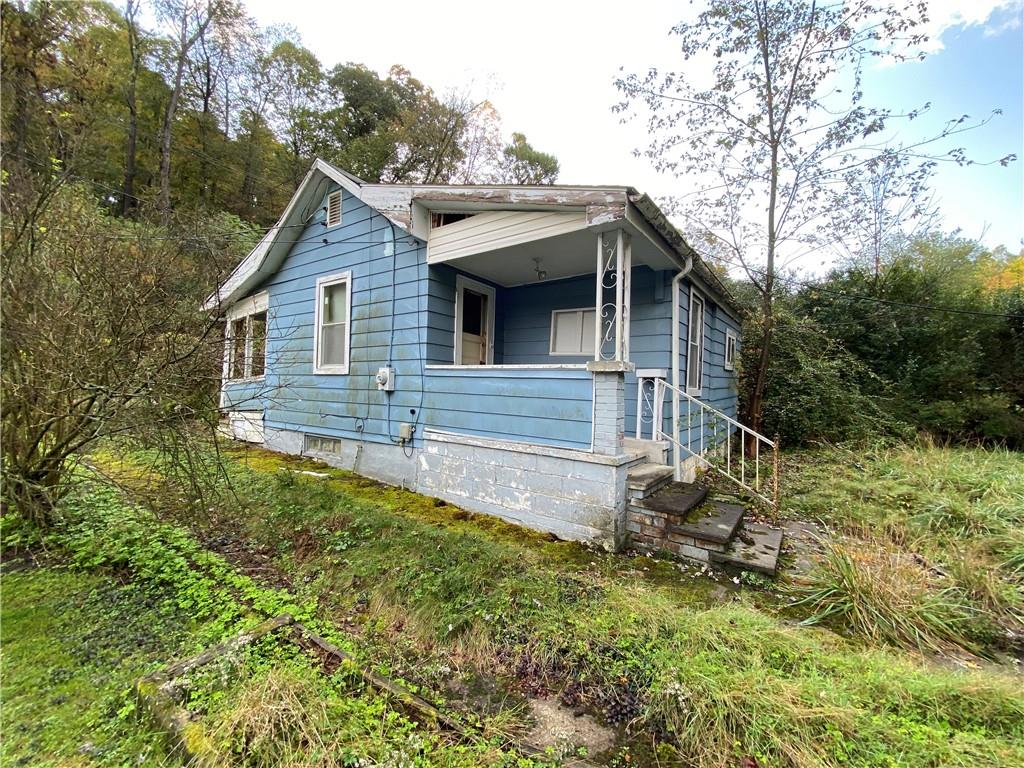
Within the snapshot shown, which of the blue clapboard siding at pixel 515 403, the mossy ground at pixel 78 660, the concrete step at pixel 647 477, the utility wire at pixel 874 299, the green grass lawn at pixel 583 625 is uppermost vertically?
the utility wire at pixel 874 299

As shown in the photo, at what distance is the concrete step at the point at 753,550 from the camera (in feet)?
Result: 10.5

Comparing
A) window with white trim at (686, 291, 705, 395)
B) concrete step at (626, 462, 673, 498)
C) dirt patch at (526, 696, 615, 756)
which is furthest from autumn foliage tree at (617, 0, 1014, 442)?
dirt patch at (526, 696, 615, 756)

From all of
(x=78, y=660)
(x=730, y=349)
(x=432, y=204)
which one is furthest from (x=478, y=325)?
(x=730, y=349)

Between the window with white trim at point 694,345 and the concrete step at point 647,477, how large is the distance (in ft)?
5.70

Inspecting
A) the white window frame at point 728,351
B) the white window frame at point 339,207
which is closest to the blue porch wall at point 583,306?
the white window frame at point 339,207

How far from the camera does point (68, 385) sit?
9.66ft

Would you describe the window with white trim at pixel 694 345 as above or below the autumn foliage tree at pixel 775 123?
below

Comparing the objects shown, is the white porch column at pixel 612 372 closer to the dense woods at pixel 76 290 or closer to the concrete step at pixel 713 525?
the concrete step at pixel 713 525

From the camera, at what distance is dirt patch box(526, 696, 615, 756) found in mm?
1711

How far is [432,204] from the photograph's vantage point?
16.0 feet

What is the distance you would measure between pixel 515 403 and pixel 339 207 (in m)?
4.47

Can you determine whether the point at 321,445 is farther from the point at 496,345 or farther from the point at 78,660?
the point at 78,660

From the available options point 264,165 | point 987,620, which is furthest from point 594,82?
point 264,165

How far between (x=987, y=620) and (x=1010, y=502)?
2.33 meters
